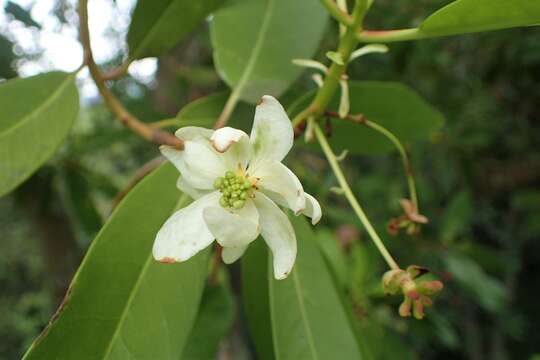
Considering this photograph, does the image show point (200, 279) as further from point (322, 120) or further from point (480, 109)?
point (480, 109)

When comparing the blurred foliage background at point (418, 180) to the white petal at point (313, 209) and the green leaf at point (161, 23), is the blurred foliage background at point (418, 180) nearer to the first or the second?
the green leaf at point (161, 23)

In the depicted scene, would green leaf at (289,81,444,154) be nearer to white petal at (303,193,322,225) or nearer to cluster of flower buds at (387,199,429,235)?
cluster of flower buds at (387,199,429,235)

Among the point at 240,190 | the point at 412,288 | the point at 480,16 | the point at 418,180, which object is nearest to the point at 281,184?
the point at 240,190

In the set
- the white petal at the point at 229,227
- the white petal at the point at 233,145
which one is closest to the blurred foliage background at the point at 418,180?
the white petal at the point at 233,145

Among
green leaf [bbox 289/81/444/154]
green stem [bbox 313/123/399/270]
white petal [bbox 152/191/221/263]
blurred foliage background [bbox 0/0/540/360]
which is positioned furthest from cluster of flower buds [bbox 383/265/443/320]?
blurred foliage background [bbox 0/0/540/360]

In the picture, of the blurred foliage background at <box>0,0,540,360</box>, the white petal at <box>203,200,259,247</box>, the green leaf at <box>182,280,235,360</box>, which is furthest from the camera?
the blurred foliage background at <box>0,0,540,360</box>

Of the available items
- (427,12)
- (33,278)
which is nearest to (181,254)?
(427,12)
